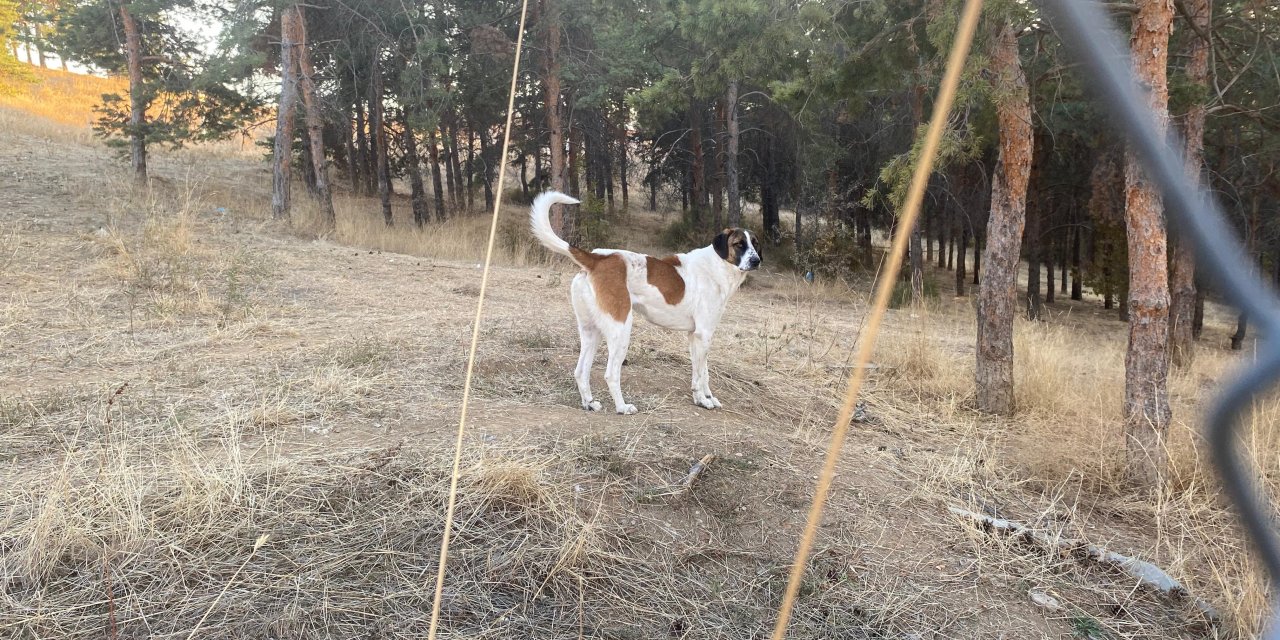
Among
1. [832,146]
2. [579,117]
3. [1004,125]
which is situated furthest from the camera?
[579,117]

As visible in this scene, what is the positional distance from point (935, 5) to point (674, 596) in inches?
251

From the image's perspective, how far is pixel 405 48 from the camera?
1777 centimetres

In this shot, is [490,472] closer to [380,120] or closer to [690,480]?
[690,480]

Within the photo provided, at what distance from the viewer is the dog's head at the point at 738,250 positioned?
5867 millimetres

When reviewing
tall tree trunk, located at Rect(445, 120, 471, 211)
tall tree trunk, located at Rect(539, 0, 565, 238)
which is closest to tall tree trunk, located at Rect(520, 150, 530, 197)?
tall tree trunk, located at Rect(445, 120, 471, 211)

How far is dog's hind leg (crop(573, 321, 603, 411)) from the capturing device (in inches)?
215

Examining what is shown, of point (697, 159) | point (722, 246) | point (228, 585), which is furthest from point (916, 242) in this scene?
point (228, 585)

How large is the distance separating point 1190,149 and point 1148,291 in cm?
548

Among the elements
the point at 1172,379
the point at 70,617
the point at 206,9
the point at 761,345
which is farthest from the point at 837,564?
the point at 206,9

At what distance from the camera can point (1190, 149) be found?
8953 mm

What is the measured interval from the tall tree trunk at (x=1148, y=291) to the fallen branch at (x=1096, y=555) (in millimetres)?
1083

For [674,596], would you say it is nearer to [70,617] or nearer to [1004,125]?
[70,617]

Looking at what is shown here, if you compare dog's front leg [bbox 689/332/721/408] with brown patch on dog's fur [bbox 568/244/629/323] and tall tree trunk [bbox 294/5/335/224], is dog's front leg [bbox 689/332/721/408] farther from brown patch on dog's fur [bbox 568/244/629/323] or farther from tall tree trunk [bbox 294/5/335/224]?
tall tree trunk [bbox 294/5/335/224]

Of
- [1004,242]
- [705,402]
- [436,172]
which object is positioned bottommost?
[705,402]
